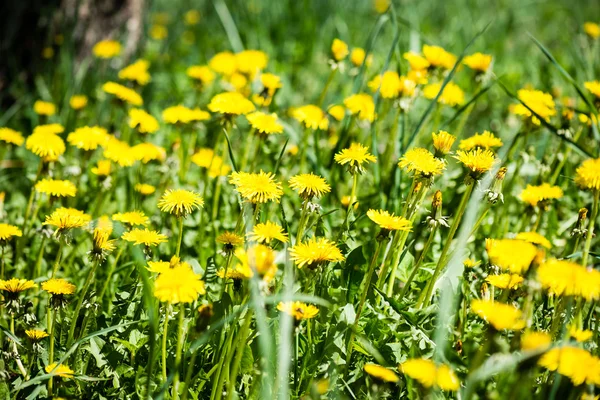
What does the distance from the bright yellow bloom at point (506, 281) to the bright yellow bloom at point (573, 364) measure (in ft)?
0.85

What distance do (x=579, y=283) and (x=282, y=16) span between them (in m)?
3.24

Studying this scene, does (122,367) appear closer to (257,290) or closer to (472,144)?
(257,290)

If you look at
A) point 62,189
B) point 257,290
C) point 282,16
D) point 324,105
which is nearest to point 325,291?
point 257,290

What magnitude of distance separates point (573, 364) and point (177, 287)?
2.32ft

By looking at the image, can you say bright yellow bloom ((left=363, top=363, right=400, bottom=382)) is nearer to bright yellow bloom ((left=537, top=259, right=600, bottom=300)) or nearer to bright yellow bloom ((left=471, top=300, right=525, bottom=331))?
bright yellow bloom ((left=471, top=300, right=525, bottom=331))

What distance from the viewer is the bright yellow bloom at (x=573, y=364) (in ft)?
3.61

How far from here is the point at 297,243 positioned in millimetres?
1447

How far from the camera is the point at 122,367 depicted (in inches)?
56.0

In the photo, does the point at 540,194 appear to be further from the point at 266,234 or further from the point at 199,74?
the point at 199,74

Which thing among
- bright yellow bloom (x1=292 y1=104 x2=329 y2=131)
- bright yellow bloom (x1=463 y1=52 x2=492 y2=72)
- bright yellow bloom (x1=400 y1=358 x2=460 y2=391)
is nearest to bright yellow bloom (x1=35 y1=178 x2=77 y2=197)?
bright yellow bloom (x1=292 y1=104 x2=329 y2=131)

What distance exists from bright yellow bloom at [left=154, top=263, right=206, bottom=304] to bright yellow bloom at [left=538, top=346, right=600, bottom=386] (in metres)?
0.63

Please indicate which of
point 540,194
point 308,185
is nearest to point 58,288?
point 308,185

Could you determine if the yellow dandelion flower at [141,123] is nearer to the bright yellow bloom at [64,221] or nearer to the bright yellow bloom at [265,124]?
the bright yellow bloom at [265,124]

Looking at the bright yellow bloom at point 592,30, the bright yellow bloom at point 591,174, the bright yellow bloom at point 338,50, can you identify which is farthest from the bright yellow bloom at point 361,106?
the bright yellow bloom at point 592,30
